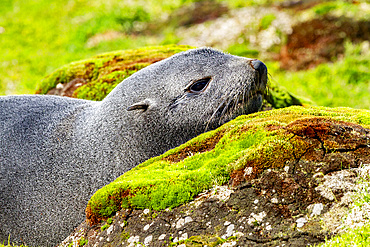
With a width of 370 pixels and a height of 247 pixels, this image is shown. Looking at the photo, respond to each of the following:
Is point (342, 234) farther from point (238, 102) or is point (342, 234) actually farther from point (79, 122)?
point (79, 122)

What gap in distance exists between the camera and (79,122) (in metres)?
5.21

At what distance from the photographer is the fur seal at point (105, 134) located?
184 inches

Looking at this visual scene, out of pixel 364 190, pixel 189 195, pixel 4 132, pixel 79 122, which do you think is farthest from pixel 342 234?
pixel 4 132

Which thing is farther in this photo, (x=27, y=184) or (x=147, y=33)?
(x=147, y=33)

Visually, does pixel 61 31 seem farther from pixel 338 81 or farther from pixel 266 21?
pixel 338 81

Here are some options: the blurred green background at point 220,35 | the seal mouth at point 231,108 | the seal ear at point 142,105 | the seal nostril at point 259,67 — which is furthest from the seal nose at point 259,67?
the blurred green background at point 220,35

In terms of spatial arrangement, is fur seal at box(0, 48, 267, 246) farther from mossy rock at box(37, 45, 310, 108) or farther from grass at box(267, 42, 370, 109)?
grass at box(267, 42, 370, 109)

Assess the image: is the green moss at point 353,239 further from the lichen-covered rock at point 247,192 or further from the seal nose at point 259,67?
the seal nose at point 259,67

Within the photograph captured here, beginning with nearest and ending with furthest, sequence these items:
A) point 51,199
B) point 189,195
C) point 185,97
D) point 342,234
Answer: point 342,234, point 189,195, point 51,199, point 185,97

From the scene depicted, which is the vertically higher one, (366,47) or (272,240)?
(272,240)

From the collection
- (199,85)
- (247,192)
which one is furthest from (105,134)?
(247,192)

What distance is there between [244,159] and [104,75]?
4.84m

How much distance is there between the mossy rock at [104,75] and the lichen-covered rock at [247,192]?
3.24 m

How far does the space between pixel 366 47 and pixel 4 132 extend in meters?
10.9
